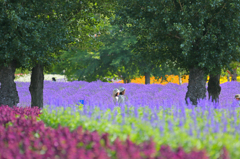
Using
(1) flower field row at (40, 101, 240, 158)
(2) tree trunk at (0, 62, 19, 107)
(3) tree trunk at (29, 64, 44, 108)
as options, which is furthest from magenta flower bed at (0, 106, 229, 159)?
(3) tree trunk at (29, 64, 44, 108)

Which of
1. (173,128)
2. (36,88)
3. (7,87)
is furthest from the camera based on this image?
(36,88)

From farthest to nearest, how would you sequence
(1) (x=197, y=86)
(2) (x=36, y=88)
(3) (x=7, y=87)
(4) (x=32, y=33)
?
(2) (x=36, y=88)
(1) (x=197, y=86)
(3) (x=7, y=87)
(4) (x=32, y=33)

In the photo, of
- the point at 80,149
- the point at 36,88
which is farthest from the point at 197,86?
the point at 80,149

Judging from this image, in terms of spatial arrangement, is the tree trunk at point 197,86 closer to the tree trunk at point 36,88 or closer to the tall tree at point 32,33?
the tall tree at point 32,33

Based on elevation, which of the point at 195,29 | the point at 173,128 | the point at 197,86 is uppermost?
the point at 195,29

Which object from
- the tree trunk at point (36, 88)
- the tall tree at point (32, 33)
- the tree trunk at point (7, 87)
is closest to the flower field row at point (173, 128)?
the tall tree at point (32, 33)

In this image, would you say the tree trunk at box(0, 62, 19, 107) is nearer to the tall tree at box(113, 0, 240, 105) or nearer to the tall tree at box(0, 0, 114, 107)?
the tall tree at box(0, 0, 114, 107)

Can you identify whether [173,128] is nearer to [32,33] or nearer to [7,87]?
[32,33]

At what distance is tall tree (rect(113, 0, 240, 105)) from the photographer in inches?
429

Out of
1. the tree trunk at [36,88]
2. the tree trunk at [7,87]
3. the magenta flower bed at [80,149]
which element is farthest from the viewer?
the tree trunk at [36,88]

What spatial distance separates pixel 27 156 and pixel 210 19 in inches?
411

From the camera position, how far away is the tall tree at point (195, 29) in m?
10.9

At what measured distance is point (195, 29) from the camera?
10953 millimetres

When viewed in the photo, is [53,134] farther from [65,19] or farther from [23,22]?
[65,19]
